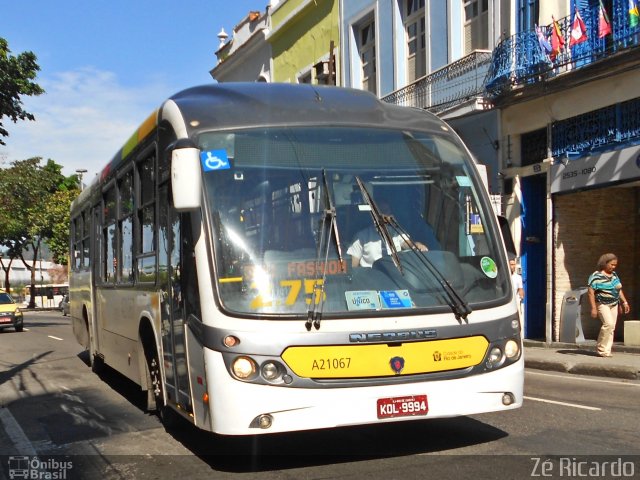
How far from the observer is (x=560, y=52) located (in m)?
15.0

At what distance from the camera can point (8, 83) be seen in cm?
2550

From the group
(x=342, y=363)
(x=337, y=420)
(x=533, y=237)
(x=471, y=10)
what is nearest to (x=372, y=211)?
(x=342, y=363)

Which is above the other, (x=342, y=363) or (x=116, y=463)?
(x=342, y=363)

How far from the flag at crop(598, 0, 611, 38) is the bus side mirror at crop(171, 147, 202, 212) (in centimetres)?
1085

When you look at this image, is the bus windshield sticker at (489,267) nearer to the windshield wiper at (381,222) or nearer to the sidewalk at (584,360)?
the windshield wiper at (381,222)

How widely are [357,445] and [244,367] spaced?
1672mm

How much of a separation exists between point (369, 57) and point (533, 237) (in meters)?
9.30

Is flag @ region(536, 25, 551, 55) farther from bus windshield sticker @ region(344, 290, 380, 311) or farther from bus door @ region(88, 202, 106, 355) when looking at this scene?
bus windshield sticker @ region(344, 290, 380, 311)

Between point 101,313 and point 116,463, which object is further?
point 101,313

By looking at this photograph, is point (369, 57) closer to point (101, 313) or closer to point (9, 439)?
point (101, 313)

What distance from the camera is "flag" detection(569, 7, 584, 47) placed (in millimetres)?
14406

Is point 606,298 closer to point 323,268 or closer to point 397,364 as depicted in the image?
point 397,364

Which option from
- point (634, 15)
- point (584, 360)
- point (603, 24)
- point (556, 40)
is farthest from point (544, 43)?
point (584, 360)

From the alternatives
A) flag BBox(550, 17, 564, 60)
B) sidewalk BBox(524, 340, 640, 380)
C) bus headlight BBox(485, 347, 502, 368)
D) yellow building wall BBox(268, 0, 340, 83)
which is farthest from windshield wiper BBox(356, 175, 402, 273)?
yellow building wall BBox(268, 0, 340, 83)
